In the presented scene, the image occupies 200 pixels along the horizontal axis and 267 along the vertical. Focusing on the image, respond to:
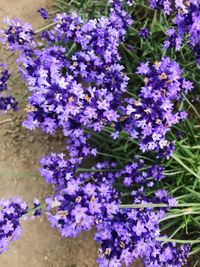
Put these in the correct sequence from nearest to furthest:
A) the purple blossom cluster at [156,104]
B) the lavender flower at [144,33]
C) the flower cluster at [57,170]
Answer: the purple blossom cluster at [156,104] → the flower cluster at [57,170] → the lavender flower at [144,33]

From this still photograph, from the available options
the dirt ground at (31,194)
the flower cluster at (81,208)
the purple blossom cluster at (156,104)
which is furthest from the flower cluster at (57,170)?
the purple blossom cluster at (156,104)

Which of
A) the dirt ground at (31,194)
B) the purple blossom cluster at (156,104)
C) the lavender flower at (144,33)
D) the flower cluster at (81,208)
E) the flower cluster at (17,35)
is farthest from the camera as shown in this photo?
the dirt ground at (31,194)

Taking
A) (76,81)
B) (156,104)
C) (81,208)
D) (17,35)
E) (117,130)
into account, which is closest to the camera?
(81,208)

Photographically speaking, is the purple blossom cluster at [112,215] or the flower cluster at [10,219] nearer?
the purple blossom cluster at [112,215]

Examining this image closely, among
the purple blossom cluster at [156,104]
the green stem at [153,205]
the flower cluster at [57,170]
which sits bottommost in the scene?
the green stem at [153,205]

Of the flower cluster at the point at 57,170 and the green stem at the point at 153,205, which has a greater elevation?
the flower cluster at the point at 57,170

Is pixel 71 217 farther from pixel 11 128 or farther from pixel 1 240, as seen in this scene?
pixel 11 128

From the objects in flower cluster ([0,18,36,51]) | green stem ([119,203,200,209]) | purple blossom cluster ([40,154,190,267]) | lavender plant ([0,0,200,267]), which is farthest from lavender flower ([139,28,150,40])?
green stem ([119,203,200,209])

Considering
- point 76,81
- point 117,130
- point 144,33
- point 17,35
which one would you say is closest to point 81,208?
point 117,130

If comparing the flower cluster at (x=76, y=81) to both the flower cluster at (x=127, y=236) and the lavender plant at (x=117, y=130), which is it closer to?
the lavender plant at (x=117, y=130)

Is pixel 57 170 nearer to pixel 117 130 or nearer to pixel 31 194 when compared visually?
pixel 117 130
